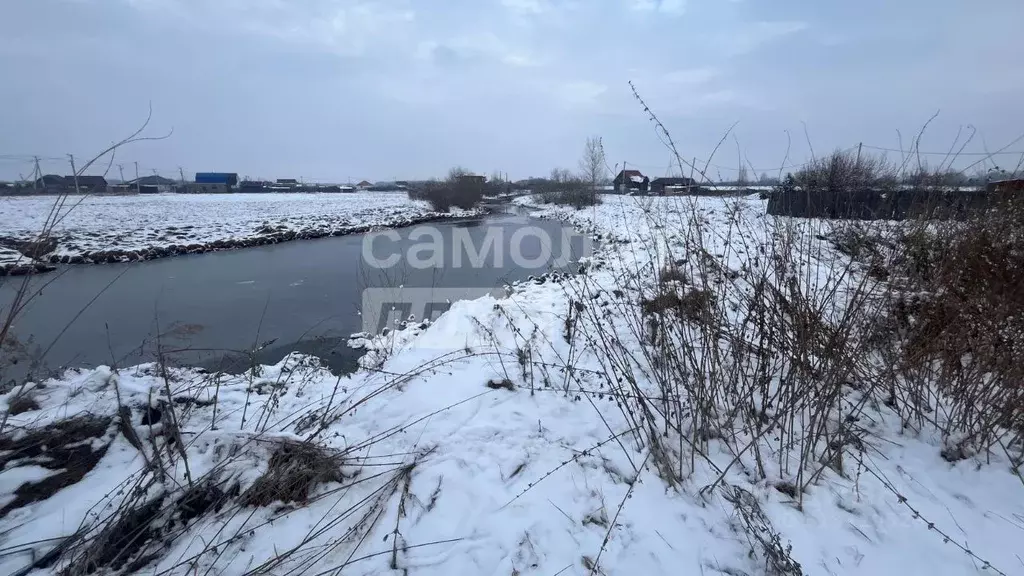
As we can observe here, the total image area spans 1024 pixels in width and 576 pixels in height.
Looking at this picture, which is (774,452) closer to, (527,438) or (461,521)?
(527,438)

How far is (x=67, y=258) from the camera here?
37.0 feet

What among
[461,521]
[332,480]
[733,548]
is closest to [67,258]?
[332,480]

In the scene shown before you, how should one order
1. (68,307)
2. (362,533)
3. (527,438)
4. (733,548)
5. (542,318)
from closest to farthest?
1. (733,548)
2. (362,533)
3. (527,438)
4. (542,318)
5. (68,307)

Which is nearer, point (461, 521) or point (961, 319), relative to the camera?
point (461, 521)

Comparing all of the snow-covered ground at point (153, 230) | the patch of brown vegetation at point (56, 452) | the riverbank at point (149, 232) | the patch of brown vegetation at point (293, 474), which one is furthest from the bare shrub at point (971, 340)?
the snow-covered ground at point (153, 230)

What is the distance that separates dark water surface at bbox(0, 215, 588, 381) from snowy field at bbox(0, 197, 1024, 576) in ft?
3.25

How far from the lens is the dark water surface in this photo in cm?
517

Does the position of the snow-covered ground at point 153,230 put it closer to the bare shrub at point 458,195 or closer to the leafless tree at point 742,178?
the bare shrub at point 458,195

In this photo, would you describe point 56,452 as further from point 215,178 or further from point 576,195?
point 215,178

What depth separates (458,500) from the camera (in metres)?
2.03

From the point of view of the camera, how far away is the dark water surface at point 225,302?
5.17 meters

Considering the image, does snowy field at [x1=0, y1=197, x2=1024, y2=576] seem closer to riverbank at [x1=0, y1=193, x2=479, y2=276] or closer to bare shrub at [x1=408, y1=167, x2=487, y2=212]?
riverbank at [x1=0, y1=193, x2=479, y2=276]

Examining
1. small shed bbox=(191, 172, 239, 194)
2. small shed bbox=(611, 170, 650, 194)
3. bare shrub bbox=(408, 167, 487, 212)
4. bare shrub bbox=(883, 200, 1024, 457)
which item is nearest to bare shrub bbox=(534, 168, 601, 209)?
small shed bbox=(611, 170, 650, 194)

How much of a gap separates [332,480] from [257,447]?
1.39ft
